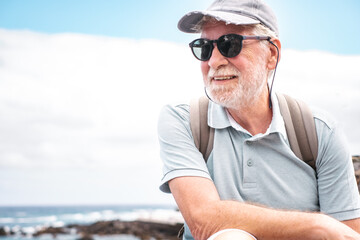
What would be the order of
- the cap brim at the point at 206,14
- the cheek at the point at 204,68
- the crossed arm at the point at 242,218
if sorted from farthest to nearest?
1. the cheek at the point at 204,68
2. the cap brim at the point at 206,14
3. the crossed arm at the point at 242,218

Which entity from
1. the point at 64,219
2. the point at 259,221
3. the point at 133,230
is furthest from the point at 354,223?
the point at 64,219

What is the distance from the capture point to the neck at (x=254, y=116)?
305 cm

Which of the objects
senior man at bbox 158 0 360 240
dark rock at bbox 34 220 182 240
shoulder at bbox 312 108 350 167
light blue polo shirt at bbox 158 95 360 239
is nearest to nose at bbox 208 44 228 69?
senior man at bbox 158 0 360 240

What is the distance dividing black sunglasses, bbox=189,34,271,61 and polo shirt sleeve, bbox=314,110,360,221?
0.76m

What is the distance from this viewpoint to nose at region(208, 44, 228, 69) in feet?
9.58

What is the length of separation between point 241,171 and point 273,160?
0.81 feet

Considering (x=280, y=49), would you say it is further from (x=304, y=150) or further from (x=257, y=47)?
(x=304, y=150)

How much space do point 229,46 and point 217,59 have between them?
120 millimetres

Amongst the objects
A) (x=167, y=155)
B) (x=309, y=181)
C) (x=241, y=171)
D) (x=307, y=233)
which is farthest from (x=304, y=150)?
(x=167, y=155)

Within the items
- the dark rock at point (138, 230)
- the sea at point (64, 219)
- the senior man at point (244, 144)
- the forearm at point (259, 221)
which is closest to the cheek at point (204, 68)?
the senior man at point (244, 144)

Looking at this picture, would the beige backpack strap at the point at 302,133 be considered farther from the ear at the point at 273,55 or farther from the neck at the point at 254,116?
the ear at the point at 273,55

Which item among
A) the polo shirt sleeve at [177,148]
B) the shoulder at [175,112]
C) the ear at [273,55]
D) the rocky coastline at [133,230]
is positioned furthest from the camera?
the rocky coastline at [133,230]

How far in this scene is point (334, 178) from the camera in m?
2.91

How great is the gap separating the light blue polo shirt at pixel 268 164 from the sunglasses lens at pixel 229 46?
41 centimetres
